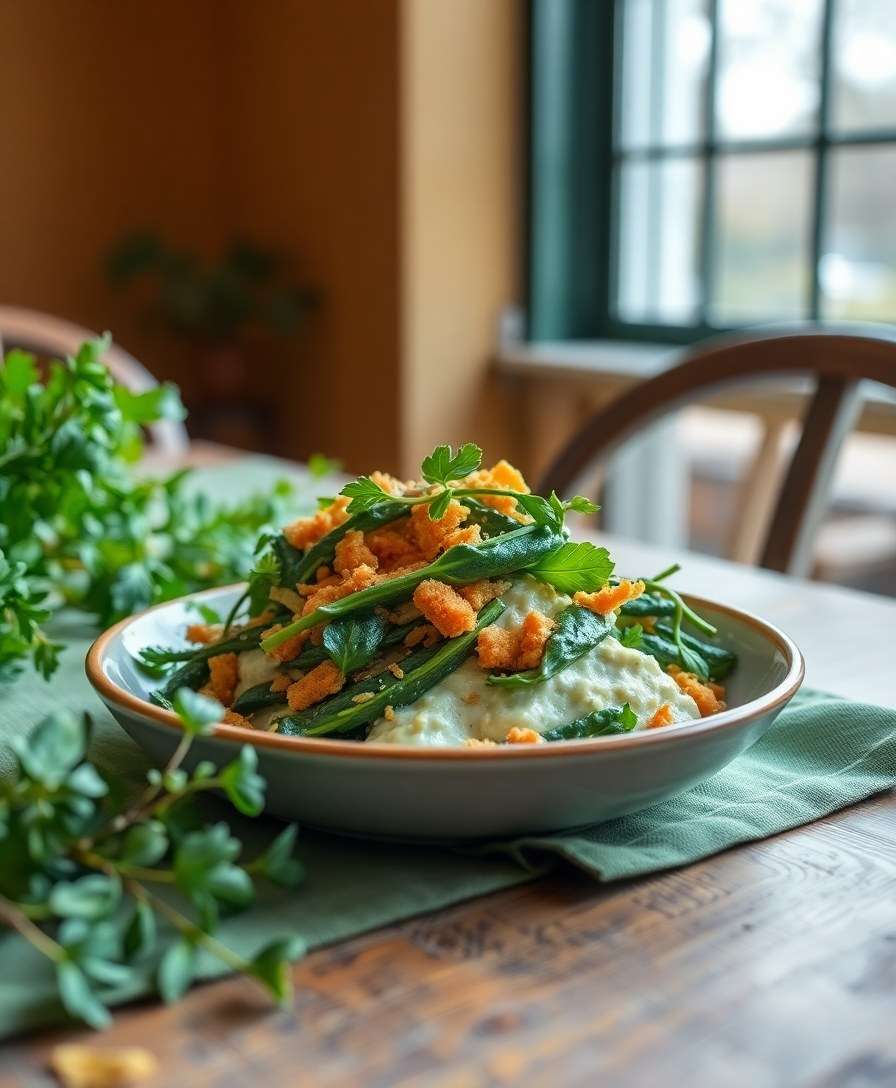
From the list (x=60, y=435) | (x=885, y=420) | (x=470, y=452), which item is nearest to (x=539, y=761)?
(x=470, y=452)

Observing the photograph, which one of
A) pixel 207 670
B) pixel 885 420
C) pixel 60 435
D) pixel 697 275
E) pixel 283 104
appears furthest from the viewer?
pixel 283 104

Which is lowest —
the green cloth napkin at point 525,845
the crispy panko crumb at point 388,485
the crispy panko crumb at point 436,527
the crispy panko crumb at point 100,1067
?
the green cloth napkin at point 525,845

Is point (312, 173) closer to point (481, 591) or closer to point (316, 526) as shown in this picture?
point (316, 526)

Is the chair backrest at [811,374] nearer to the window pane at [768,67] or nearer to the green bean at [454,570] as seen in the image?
the green bean at [454,570]

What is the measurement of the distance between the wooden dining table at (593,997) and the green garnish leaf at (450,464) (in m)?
0.23

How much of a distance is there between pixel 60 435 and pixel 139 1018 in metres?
0.56

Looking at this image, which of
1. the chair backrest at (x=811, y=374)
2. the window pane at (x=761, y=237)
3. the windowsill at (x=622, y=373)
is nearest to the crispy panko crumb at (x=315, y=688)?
the chair backrest at (x=811, y=374)

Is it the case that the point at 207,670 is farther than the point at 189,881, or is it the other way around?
the point at 207,670

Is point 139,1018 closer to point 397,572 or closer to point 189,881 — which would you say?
point 189,881

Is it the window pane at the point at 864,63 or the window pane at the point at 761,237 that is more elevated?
the window pane at the point at 864,63

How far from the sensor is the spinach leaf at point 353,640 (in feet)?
2.33

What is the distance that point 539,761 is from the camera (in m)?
0.62

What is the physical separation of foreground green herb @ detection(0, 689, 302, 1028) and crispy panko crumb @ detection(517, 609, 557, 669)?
0.17 meters

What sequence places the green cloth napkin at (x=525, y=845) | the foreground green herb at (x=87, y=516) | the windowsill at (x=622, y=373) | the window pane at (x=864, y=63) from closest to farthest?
1. the green cloth napkin at (x=525, y=845)
2. the foreground green herb at (x=87, y=516)
3. the windowsill at (x=622, y=373)
4. the window pane at (x=864, y=63)
